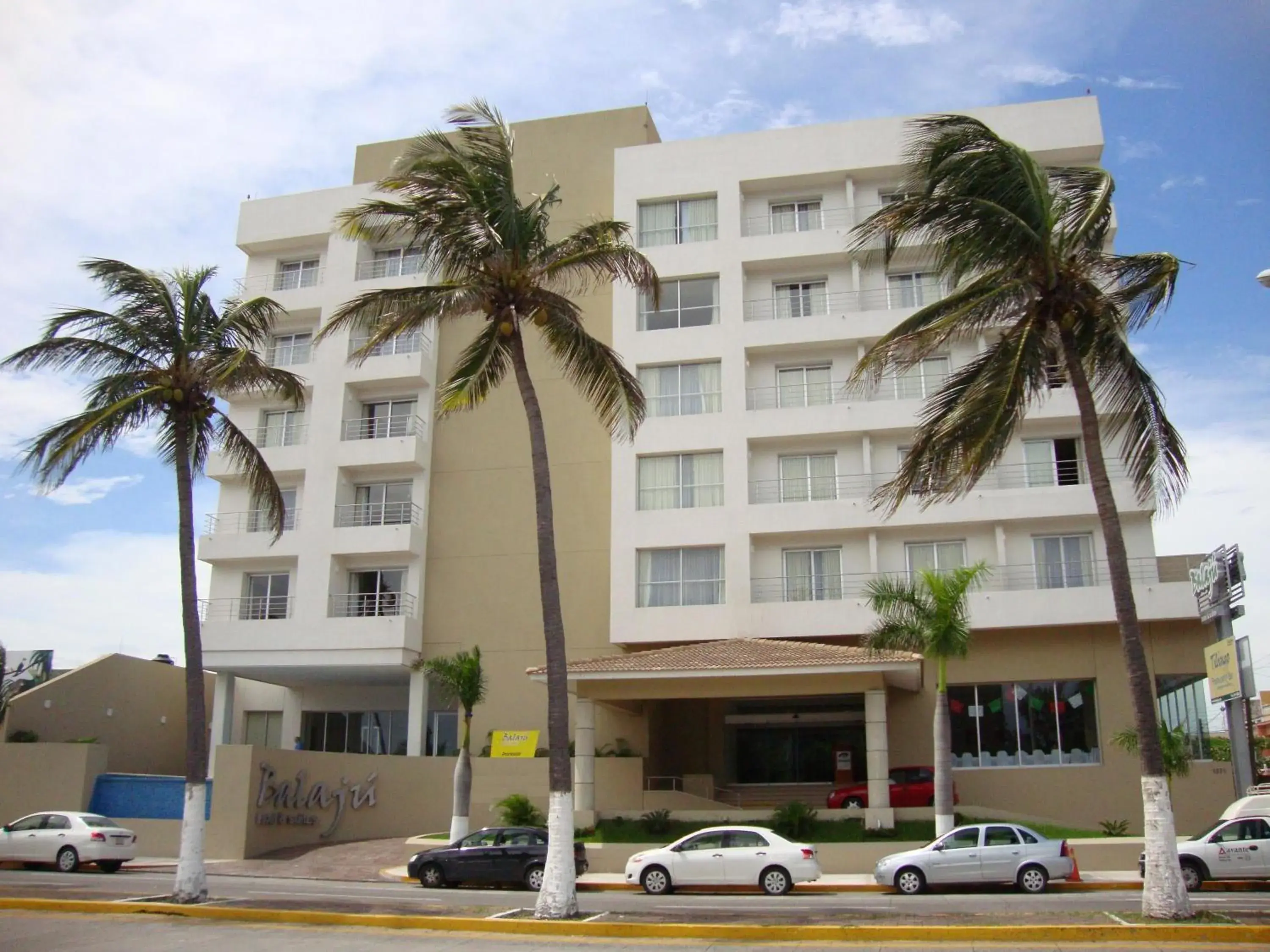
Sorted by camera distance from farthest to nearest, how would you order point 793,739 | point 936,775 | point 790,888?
1. point 793,739
2. point 936,775
3. point 790,888

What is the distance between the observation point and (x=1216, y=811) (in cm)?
3288

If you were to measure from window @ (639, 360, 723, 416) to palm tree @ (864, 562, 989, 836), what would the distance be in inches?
498

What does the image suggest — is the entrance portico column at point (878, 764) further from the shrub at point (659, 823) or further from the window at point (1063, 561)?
the window at point (1063, 561)

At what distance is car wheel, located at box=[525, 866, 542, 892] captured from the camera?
23609 millimetres

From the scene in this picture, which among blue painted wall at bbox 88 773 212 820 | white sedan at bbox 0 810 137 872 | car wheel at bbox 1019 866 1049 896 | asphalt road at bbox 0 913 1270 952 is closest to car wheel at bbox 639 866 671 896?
car wheel at bbox 1019 866 1049 896

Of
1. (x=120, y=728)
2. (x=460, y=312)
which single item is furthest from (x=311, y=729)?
(x=460, y=312)

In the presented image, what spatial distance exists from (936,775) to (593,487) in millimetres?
16816

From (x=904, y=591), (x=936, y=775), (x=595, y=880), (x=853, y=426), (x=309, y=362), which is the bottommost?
(x=595, y=880)

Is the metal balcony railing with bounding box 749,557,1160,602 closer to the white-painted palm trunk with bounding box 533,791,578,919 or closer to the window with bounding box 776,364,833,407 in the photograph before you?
the window with bounding box 776,364,833,407

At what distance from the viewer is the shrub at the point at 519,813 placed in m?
30.8

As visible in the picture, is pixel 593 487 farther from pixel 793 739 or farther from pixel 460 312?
pixel 460 312

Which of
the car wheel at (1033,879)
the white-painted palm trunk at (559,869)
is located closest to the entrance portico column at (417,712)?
the white-painted palm trunk at (559,869)

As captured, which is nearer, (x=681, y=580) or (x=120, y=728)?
(x=681, y=580)

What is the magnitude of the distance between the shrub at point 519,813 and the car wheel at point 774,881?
31.2 feet
